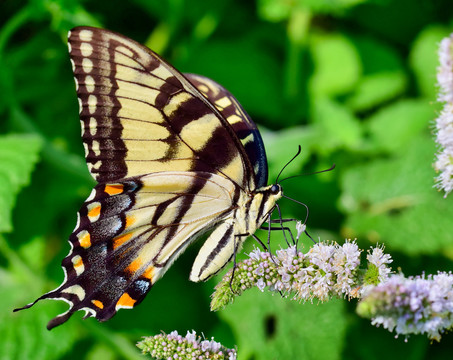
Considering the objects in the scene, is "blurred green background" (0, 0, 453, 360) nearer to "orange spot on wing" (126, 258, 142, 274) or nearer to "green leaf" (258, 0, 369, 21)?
"green leaf" (258, 0, 369, 21)

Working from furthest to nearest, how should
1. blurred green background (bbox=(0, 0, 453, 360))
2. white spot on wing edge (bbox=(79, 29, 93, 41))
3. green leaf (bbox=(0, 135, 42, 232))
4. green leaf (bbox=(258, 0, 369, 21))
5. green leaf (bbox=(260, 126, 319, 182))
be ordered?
1. green leaf (bbox=(258, 0, 369, 21))
2. green leaf (bbox=(260, 126, 319, 182))
3. blurred green background (bbox=(0, 0, 453, 360))
4. green leaf (bbox=(0, 135, 42, 232))
5. white spot on wing edge (bbox=(79, 29, 93, 41))

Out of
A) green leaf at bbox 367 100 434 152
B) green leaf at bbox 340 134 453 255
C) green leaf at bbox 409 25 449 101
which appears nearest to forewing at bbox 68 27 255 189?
green leaf at bbox 340 134 453 255

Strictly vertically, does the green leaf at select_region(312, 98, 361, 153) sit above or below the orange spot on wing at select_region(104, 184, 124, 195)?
above

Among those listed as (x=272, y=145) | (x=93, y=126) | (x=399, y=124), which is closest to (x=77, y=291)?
(x=93, y=126)

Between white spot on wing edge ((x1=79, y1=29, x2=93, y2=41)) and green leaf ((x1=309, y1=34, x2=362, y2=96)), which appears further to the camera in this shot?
green leaf ((x1=309, y1=34, x2=362, y2=96))

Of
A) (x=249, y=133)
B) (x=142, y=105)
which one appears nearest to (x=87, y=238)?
(x=142, y=105)

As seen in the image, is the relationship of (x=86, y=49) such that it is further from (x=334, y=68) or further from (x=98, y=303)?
(x=334, y=68)

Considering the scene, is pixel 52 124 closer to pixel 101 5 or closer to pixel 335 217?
pixel 101 5
